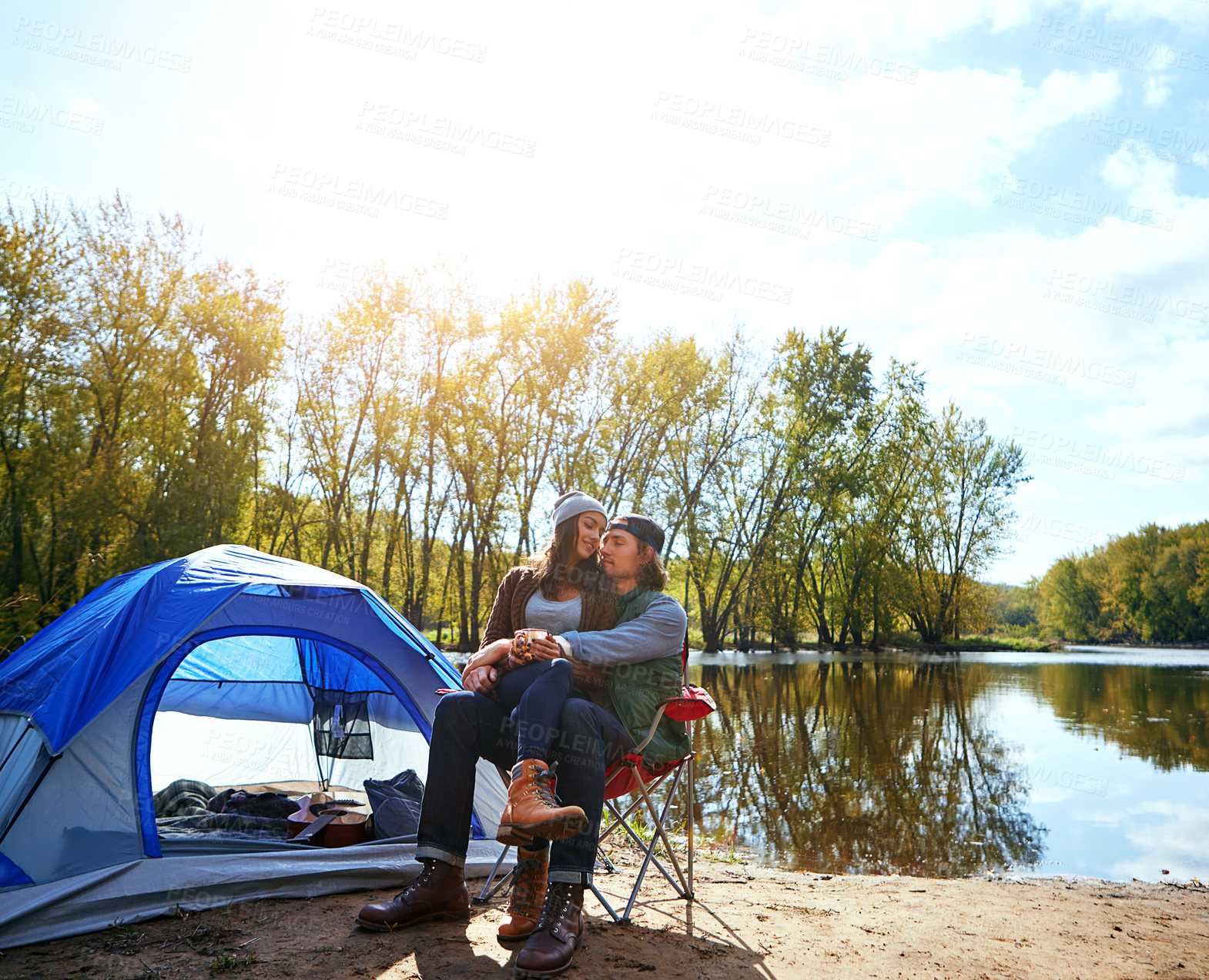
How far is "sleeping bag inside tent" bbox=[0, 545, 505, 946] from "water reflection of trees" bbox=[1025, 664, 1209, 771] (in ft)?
22.8

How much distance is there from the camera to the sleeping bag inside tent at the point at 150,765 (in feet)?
7.75

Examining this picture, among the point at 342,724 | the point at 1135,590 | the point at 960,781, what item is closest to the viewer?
the point at 342,724

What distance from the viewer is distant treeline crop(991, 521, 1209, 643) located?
41031 mm

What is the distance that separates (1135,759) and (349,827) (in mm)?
7273

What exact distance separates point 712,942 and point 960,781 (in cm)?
468

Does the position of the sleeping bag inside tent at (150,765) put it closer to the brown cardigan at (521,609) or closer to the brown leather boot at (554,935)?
the brown cardigan at (521,609)

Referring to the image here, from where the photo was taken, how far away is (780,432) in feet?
80.5

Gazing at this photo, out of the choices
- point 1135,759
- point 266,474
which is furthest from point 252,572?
point 266,474

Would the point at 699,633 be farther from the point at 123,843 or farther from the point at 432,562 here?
the point at 123,843

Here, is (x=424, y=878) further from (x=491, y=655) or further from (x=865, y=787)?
(x=865, y=787)

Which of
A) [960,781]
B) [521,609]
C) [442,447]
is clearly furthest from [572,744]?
[442,447]

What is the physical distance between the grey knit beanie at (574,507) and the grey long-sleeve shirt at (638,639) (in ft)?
1.34

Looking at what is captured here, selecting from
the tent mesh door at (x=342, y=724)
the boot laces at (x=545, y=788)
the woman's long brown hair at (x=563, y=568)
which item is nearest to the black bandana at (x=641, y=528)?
the woman's long brown hair at (x=563, y=568)

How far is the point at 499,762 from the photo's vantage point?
7.92ft
